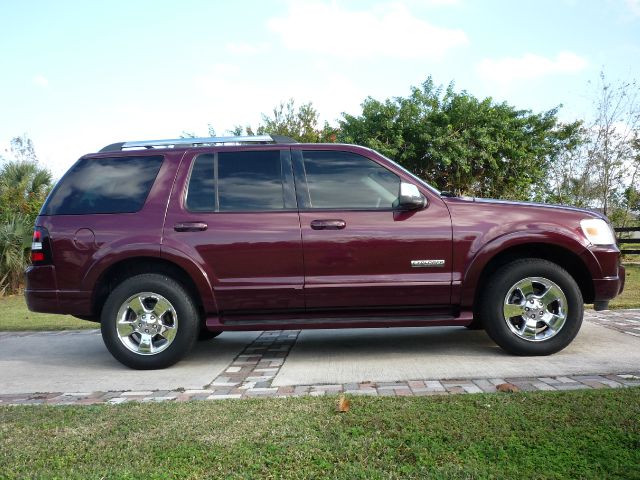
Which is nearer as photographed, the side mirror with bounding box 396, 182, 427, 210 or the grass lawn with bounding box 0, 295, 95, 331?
the side mirror with bounding box 396, 182, 427, 210

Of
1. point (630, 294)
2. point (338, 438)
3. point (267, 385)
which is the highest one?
point (338, 438)

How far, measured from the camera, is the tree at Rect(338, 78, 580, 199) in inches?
754

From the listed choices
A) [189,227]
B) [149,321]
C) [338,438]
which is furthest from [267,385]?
[189,227]

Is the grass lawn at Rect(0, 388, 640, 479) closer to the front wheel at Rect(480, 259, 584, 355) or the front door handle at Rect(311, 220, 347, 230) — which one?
the front wheel at Rect(480, 259, 584, 355)

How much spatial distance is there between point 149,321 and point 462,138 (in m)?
16.0

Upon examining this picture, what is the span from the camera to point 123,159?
534 centimetres

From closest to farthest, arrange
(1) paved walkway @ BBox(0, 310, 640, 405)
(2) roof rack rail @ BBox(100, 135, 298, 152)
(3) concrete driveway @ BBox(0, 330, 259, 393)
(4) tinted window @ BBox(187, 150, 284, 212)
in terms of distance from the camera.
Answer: (1) paved walkway @ BBox(0, 310, 640, 405)
(3) concrete driveway @ BBox(0, 330, 259, 393)
(4) tinted window @ BBox(187, 150, 284, 212)
(2) roof rack rail @ BBox(100, 135, 298, 152)

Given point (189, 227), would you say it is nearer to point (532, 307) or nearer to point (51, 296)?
point (51, 296)

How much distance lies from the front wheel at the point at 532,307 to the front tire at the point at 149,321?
2.60m

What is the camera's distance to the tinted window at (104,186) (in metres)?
A: 5.18

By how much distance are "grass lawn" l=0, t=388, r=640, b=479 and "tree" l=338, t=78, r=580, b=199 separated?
15866 mm

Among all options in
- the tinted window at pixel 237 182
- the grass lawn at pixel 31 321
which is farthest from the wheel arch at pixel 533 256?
the grass lawn at pixel 31 321

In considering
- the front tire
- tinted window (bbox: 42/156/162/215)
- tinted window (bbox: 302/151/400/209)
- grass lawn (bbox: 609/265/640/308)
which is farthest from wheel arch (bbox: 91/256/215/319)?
grass lawn (bbox: 609/265/640/308)

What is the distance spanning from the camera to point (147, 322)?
5023mm
